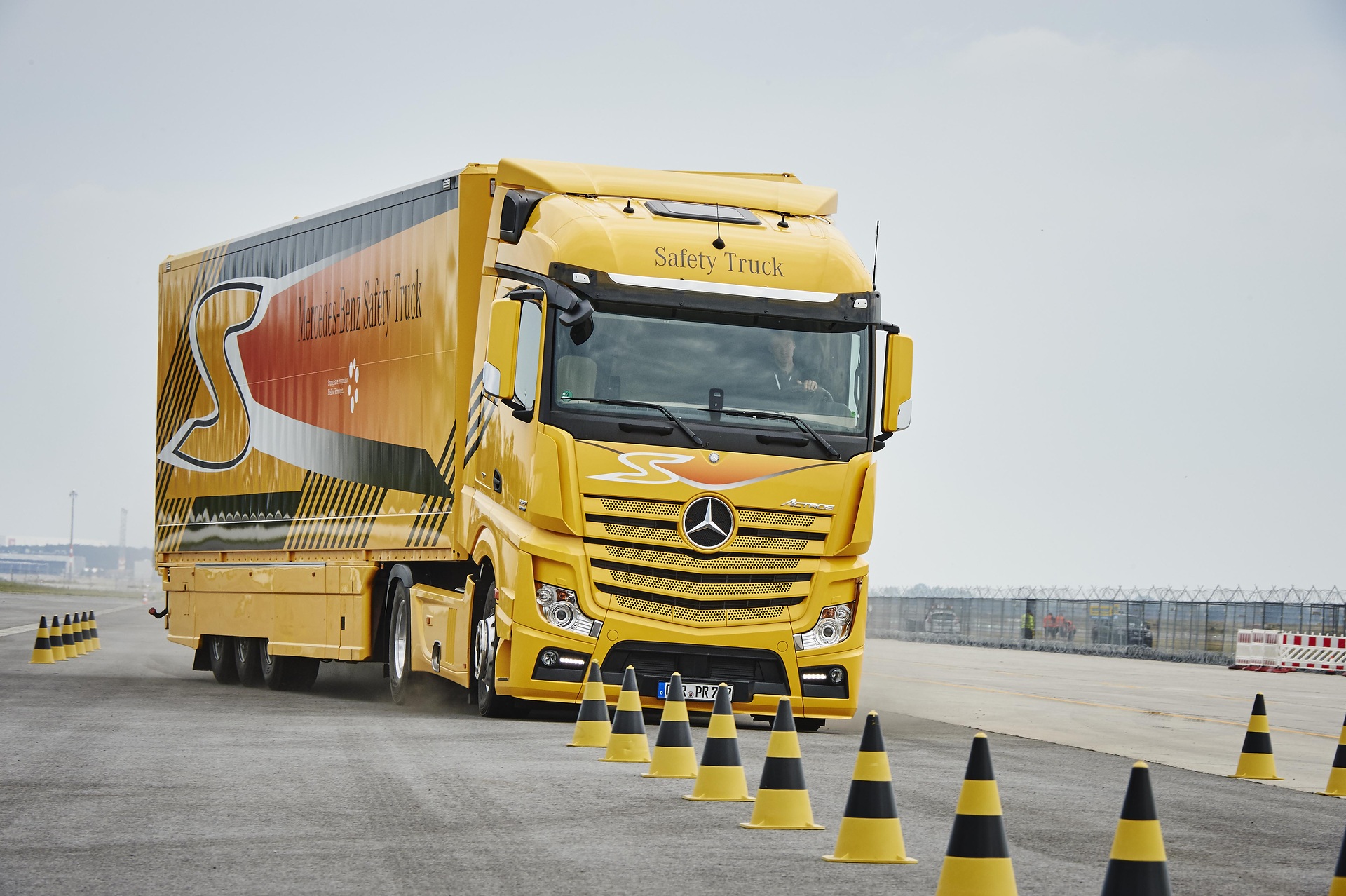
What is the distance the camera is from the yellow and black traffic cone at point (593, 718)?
483 inches

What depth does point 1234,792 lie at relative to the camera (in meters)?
10.9

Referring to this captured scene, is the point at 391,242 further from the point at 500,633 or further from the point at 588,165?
the point at 500,633

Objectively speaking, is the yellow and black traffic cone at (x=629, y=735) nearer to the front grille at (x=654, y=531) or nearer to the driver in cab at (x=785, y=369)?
the front grille at (x=654, y=531)

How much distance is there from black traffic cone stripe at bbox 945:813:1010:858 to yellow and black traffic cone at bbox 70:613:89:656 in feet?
74.5

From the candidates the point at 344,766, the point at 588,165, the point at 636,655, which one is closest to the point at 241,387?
the point at 588,165

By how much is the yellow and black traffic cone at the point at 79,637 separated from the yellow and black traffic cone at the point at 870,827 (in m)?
21.6

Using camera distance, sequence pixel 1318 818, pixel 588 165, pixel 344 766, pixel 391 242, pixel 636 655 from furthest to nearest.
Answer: pixel 391 242
pixel 588 165
pixel 636 655
pixel 344 766
pixel 1318 818

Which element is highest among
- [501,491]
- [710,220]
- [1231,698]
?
[710,220]

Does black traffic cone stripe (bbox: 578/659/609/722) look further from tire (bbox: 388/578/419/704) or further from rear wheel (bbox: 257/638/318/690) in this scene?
rear wheel (bbox: 257/638/318/690)

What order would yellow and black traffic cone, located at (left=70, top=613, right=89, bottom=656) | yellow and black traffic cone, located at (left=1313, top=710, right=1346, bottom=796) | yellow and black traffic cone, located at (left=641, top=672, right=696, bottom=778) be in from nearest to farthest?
yellow and black traffic cone, located at (left=641, top=672, right=696, bottom=778) → yellow and black traffic cone, located at (left=1313, top=710, right=1346, bottom=796) → yellow and black traffic cone, located at (left=70, top=613, right=89, bottom=656)

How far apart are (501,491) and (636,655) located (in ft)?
5.72

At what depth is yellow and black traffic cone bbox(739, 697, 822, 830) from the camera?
26.2ft

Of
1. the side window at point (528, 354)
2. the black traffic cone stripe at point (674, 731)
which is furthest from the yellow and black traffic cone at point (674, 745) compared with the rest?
the side window at point (528, 354)

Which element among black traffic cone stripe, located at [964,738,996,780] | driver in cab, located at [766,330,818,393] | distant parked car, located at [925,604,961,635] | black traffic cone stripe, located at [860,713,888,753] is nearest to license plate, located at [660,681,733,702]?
driver in cab, located at [766,330,818,393]
